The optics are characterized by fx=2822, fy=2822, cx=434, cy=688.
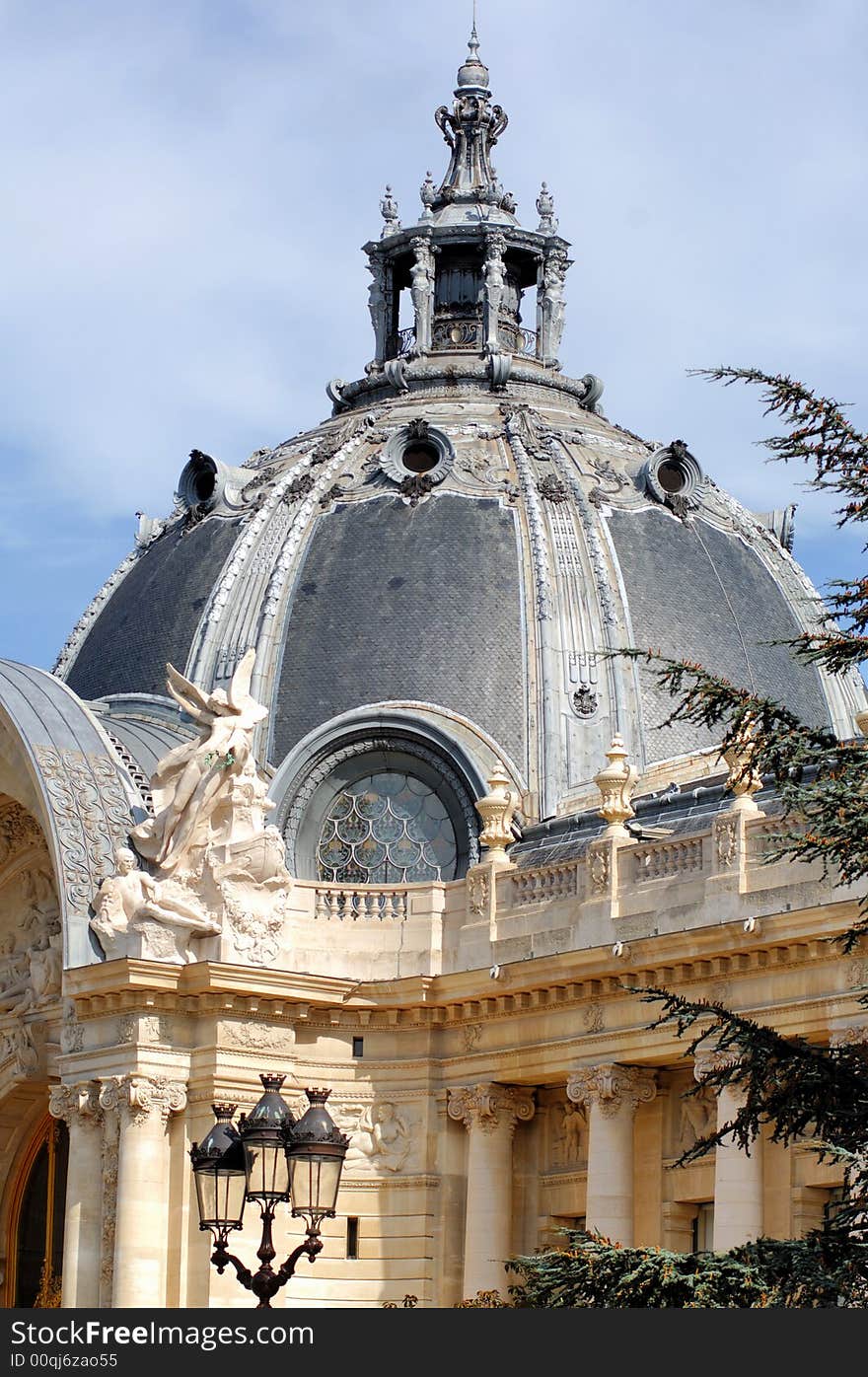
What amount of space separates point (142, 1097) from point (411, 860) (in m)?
6.06

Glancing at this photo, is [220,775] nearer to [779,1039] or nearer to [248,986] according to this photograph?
[248,986]

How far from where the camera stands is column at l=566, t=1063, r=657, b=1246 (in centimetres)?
3262

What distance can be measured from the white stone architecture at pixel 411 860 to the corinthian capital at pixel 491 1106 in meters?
0.05

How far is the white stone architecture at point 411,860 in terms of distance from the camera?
108ft

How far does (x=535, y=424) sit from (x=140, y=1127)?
13.6 metres

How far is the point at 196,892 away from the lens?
116 ft

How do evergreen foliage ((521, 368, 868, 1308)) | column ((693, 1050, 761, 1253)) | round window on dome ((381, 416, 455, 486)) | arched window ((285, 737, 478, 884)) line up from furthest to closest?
round window on dome ((381, 416, 455, 486)), arched window ((285, 737, 478, 884)), column ((693, 1050, 761, 1253)), evergreen foliage ((521, 368, 868, 1308))

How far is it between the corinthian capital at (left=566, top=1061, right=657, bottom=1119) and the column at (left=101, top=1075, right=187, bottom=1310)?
5103 millimetres

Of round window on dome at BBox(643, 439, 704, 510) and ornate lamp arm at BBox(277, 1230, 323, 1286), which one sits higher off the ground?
round window on dome at BBox(643, 439, 704, 510)

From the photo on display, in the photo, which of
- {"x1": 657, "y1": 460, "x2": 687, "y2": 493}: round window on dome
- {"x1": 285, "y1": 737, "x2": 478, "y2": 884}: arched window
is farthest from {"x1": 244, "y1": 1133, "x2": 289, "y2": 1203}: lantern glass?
{"x1": 657, "y1": 460, "x2": 687, "y2": 493}: round window on dome

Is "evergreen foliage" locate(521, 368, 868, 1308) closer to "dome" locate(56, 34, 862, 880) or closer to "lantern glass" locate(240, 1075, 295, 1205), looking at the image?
"lantern glass" locate(240, 1075, 295, 1205)

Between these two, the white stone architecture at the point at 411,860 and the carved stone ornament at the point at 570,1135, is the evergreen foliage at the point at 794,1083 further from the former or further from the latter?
the carved stone ornament at the point at 570,1135

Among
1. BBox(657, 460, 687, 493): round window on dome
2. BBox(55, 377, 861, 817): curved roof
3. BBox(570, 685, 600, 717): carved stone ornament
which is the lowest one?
BBox(570, 685, 600, 717): carved stone ornament

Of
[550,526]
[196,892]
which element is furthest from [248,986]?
[550,526]
